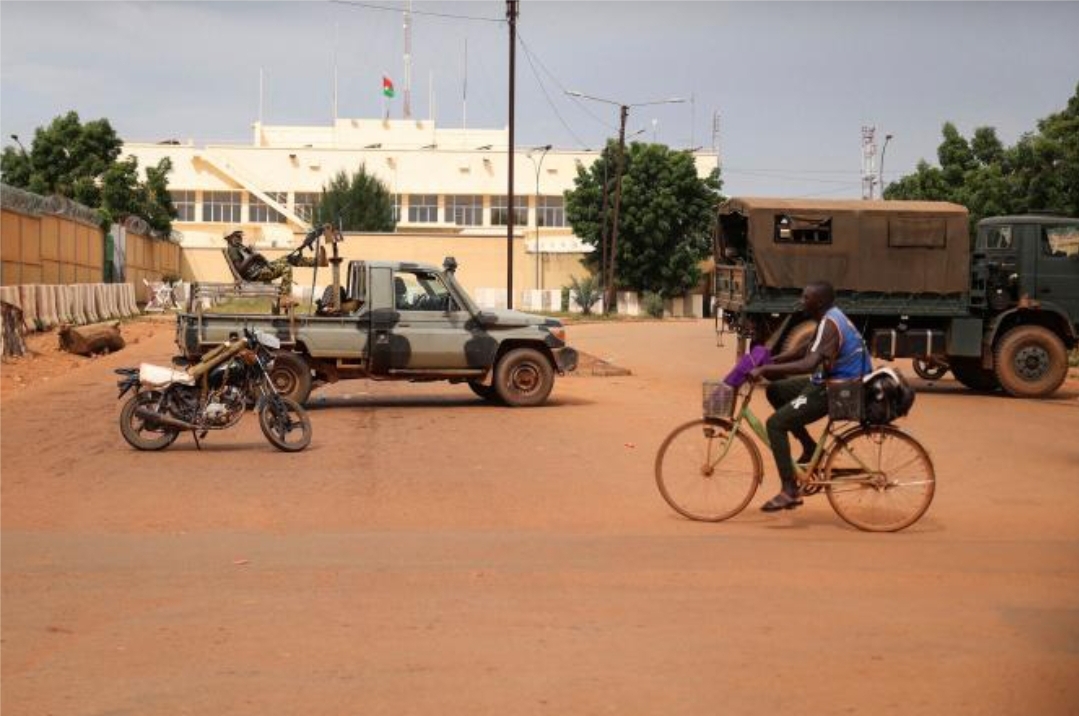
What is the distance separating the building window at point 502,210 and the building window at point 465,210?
3.56ft

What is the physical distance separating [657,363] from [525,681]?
23425mm

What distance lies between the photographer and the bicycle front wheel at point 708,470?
964 centimetres

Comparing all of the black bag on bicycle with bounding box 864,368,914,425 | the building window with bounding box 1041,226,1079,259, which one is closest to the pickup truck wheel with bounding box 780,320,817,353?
the building window with bounding box 1041,226,1079,259

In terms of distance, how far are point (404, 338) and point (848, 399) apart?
918 cm

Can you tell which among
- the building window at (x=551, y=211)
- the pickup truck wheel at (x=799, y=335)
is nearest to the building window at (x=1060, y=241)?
the pickup truck wheel at (x=799, y=335)

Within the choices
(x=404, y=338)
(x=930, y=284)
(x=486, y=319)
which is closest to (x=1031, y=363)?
(x=930, y=284)

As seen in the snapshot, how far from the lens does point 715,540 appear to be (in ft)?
30.1

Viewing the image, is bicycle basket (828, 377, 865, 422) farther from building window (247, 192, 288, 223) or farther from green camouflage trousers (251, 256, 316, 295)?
building window (247, 192, 288, 223)

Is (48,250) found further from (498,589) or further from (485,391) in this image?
(498,589)

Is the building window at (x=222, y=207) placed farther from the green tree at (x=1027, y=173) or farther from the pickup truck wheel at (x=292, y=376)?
the pickup truck wheel at (x=292, y=376)

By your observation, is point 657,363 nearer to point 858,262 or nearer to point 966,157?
point 858,262

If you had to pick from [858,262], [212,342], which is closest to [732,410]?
[212,342]

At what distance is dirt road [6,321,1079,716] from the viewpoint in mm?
5719

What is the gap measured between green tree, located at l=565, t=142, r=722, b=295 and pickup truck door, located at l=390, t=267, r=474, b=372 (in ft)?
188
